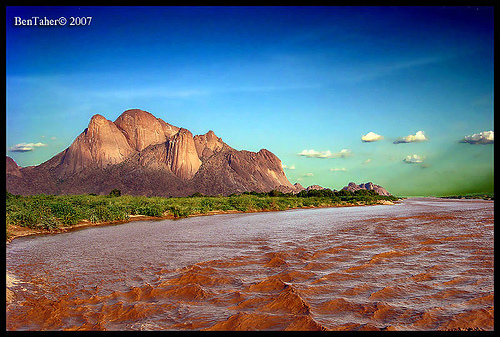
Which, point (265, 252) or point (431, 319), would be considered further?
point (265, 252)

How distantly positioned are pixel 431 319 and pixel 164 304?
4.93m

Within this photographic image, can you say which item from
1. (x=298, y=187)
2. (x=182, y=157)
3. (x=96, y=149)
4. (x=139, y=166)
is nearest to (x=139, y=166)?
(x=139, y=166)

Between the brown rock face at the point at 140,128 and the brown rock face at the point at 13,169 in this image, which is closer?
the brown rock face at the point at 13,169

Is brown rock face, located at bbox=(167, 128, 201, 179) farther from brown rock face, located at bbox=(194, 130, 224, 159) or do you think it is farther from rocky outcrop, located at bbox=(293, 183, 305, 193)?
rocky outcrop, located at bbox=(293, 183, 305, 193)

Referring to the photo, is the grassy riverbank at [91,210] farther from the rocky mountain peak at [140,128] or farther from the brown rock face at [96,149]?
the rocky mountain peak at [140,128]

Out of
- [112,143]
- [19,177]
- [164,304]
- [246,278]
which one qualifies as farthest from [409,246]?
[112,143]

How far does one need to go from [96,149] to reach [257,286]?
11714cm

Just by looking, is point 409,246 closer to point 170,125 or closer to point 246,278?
point 246,278

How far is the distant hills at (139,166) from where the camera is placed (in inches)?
3804

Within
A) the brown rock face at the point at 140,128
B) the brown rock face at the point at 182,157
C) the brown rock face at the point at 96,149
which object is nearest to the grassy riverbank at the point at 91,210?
the brown rock face at the point at 182,157

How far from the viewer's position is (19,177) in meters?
94.9

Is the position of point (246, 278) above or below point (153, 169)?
below

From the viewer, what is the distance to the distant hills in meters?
96.6

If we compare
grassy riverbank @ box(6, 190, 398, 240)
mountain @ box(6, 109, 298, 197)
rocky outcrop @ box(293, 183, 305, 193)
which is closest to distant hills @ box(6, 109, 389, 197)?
mountain @ box(6, 109, 298, 197)
